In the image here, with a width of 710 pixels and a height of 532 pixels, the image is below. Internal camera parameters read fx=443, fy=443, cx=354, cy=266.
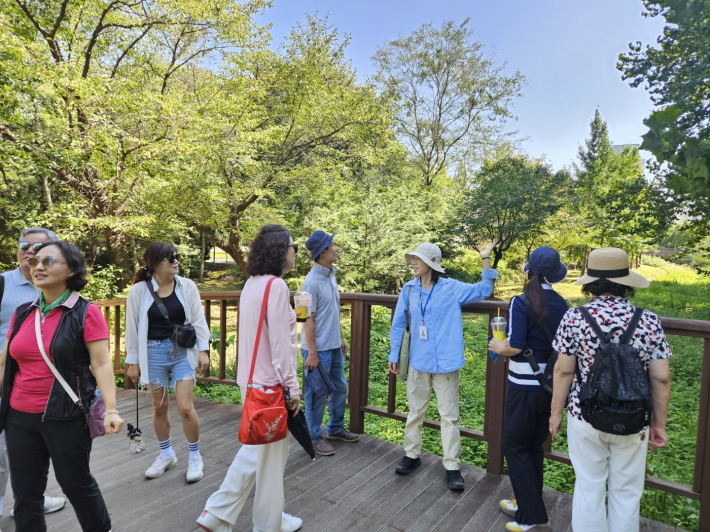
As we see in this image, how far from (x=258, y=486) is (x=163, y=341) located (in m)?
1.20

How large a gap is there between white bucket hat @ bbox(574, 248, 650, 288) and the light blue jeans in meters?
2.00

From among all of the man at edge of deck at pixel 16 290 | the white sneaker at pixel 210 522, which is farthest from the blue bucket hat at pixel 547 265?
the man at edge of deck at pixel 16 290

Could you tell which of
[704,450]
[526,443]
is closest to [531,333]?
[526,443]

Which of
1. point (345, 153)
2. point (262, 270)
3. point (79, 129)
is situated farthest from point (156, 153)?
point (262, 270)

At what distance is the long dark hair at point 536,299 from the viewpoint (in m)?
2.21

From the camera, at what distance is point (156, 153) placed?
895cm

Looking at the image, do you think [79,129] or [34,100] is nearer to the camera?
[79,129]

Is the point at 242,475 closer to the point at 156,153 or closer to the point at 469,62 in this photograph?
the point at 156,153

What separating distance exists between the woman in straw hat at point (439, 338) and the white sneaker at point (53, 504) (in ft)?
6.82

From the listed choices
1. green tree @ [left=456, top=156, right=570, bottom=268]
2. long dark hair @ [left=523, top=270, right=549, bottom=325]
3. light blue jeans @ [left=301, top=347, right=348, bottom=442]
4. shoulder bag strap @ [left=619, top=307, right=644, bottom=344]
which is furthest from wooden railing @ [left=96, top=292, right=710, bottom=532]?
green tree @ [left=456, top=156, right=570, bottom=268]

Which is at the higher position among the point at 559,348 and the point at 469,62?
the point at 469,62

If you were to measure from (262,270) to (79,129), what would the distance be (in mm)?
8379

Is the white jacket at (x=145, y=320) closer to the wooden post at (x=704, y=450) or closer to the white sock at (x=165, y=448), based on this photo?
the white sock at (x=165, y=448)

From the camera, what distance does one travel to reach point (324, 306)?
10.9ft
